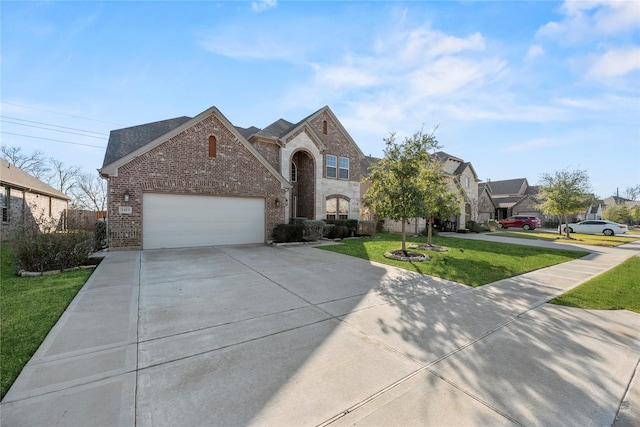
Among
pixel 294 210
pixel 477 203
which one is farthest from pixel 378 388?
pixel 477 203

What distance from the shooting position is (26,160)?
3180cm

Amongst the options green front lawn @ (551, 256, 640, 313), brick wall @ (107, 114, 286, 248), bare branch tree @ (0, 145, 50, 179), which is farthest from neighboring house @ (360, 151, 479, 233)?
bare branch tree @ (0, 145, 50, 179)

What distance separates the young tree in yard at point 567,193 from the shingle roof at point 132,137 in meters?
25.8

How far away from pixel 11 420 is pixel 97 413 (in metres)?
0.63

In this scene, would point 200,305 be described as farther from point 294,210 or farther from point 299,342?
point 294,210

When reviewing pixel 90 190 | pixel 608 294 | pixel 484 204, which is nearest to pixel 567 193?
pixel 484 204

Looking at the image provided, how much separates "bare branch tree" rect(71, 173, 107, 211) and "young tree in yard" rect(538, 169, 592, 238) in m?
47.4

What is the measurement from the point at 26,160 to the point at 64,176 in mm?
3709

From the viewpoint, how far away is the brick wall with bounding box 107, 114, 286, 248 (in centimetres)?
1053

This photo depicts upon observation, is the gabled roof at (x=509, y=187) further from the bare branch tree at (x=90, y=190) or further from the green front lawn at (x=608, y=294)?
the bare branch tree at (x=90, y=190)

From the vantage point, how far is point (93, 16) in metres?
7.42

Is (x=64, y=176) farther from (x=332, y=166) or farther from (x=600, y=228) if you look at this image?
(x=600, y=228)

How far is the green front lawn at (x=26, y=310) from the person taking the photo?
303 centimetres

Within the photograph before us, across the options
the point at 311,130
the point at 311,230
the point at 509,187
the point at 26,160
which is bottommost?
the point at 311,230
